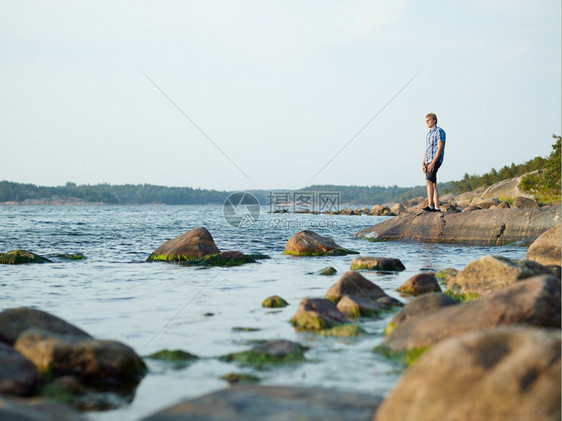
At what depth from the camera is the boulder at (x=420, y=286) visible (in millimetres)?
9273

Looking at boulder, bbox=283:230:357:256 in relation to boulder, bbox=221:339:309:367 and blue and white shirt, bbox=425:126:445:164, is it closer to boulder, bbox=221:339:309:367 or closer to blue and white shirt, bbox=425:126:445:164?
blue and white shirt, bbox=425:126:445:164

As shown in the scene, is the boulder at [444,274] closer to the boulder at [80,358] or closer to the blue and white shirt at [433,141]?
the blue and white shirt at [433,141]

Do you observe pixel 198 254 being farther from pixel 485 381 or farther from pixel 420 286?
pixel 485 381

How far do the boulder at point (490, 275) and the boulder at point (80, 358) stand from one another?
5367 millimetres

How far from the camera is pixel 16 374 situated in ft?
14.6

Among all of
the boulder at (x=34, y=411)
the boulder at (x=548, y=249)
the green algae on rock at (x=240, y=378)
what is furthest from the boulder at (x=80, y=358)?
the boulder at (x=548, y=249)

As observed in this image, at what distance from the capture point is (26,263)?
14.3 meters

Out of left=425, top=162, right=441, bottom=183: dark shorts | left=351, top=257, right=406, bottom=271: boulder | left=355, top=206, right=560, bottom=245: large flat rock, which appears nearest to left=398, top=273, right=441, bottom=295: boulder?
left=351, top=257, right=406, bottom=271: boulder

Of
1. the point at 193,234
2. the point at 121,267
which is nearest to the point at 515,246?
the point at 193,234

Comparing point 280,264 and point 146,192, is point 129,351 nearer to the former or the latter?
point 280,264

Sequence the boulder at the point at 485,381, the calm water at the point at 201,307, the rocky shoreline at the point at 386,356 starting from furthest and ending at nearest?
the calm water at the point at 201,307 < the rocky shoreline at the point at 386,356 < the boulder at the point at 485,381

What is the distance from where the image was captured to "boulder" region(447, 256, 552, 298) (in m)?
8.24

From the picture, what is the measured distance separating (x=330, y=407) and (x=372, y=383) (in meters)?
1.02

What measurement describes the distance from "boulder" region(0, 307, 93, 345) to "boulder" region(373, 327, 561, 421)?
3501mm
